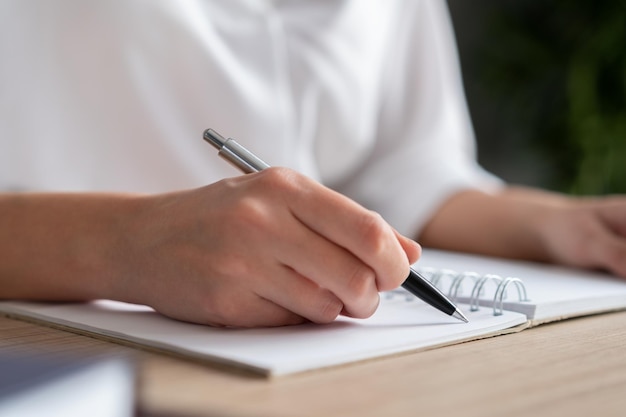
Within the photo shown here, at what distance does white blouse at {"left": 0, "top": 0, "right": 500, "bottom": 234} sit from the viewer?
0.78 m

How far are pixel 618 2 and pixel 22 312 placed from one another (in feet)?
6.63

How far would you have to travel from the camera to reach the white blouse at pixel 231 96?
2.55 ft

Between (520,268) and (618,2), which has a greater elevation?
(618,2)

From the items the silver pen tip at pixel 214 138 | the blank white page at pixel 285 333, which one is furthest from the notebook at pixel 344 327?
the silver pen tip at pixel 214 138

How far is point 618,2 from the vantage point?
218 cm

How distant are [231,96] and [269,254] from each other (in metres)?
0.46

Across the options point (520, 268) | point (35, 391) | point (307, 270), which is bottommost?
point (35, 391)

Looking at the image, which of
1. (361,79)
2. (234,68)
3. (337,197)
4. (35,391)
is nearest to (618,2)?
(361,79)

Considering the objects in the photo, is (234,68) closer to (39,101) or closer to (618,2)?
(39,101)

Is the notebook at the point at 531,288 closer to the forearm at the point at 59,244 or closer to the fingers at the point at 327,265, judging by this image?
the fingers at the point at 327,265

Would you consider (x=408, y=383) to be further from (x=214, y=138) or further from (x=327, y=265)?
(x=214, y=138)

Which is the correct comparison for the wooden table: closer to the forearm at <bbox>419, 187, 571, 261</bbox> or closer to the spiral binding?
the spiral binding

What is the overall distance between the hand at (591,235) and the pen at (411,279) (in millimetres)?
338

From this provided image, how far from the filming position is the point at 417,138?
1133 mm
